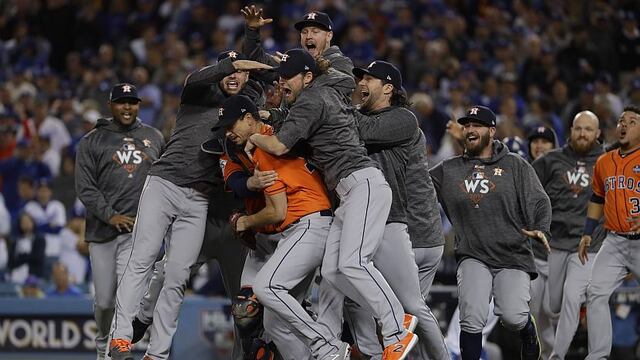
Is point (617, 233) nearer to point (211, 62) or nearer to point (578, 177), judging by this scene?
point (578, 177)

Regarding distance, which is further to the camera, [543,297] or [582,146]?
[543,297]

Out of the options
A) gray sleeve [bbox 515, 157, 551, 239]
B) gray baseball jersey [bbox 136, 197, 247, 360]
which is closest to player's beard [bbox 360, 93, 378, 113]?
gray baseball jersey [bbox 136, 197, 247, 360]

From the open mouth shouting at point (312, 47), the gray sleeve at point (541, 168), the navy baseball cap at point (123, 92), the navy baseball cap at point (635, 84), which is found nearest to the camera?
the open mouth shouting at point (312, 47)

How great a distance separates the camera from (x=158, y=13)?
20.5m

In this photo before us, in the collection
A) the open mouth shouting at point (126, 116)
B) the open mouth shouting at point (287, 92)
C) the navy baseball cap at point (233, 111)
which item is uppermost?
the open mouth shouting at point (287, 92)

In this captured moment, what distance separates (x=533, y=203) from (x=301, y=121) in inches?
95.7

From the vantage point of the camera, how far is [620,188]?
9672mm

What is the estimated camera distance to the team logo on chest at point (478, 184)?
928 centimetres

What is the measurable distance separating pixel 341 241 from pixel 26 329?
6159mm

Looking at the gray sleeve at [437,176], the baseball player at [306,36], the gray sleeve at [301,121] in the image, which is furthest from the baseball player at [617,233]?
the gray sleeve at [301,121]

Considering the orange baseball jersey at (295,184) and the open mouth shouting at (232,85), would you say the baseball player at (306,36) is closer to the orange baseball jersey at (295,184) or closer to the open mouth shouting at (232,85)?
the open mouth shouting at (232,85)

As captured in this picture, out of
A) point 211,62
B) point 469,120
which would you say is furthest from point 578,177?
point 211,62

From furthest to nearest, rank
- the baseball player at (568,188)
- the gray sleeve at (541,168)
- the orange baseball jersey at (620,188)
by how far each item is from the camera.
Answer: the gray sleeve at (541,168), the baseball player at (568,188), the orange baseball jersey at (620,188)

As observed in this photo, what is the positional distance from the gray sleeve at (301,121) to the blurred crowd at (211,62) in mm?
6128
